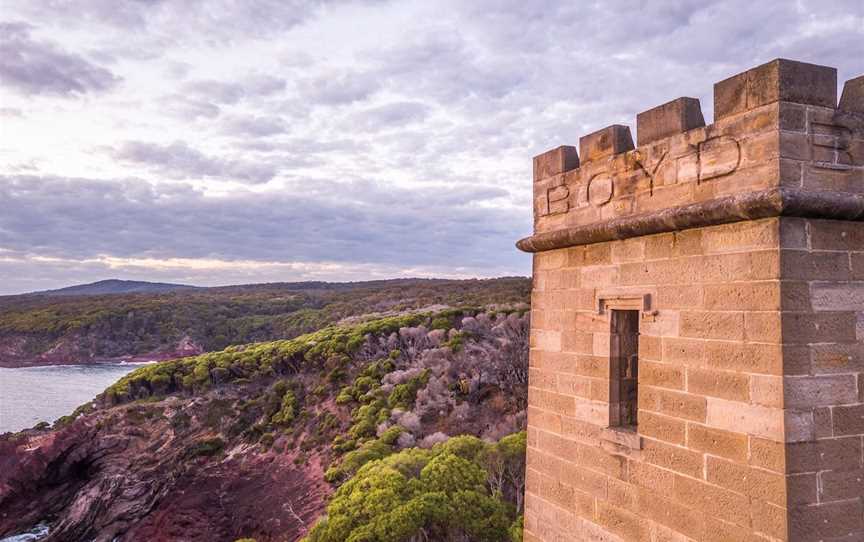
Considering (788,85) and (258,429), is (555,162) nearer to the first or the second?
(788,85)

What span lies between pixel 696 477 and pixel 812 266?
1.55 m

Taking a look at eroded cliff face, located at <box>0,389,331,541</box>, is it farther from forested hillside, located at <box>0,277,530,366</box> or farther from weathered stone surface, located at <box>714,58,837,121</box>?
forested hillside, located at <box>0,277,530,366</box>

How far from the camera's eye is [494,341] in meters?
22.3

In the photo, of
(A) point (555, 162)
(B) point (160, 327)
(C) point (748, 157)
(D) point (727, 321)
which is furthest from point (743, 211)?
(B) point (160, 327)

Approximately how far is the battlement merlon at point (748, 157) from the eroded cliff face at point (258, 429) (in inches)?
495

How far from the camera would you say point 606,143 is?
5141 millimetres

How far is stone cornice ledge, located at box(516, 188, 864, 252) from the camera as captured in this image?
361cm

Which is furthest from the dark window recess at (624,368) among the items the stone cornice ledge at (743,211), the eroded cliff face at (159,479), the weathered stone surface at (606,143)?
the eroded cliff face at (159,479)

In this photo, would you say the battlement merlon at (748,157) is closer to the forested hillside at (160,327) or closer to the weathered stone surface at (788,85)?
the weathered stone surface at (788,85)

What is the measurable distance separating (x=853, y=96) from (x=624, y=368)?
2429 millimetres

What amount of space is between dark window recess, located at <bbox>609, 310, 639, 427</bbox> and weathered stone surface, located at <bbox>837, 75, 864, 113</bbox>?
2.01m

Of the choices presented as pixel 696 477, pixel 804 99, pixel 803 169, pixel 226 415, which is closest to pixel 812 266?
pixel 803 169

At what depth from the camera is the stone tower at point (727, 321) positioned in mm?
3670

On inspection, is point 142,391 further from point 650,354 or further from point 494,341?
point 650,354
